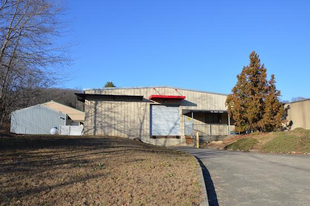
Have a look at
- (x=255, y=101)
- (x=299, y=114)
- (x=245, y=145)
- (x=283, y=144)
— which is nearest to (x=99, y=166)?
(x=283, y=144)

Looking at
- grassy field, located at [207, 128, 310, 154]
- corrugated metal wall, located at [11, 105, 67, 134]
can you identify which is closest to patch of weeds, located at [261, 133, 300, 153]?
grassy field, located at [207, 128, 310, 154]

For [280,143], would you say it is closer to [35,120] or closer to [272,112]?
[272,112]

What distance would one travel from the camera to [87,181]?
5.84 m

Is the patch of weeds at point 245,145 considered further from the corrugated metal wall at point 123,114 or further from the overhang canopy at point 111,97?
the overhang canopy at point 111,97

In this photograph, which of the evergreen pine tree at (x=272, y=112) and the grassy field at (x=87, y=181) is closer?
the grassy field at (x=87, y=181)

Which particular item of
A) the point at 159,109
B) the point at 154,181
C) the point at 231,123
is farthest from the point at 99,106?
the point at 154,181

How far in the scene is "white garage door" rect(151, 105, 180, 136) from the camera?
27.1m

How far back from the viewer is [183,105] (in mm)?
28031

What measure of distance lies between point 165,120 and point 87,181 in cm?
2175

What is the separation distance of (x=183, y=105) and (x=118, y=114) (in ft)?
23.2

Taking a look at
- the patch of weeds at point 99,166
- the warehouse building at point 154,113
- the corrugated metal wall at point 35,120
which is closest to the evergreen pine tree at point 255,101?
the warehouse building at point 154,113

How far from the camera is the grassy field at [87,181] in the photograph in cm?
479

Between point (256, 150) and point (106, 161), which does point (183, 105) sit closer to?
point (256, 150)

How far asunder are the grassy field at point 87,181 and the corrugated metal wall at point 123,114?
16564 millimetres
